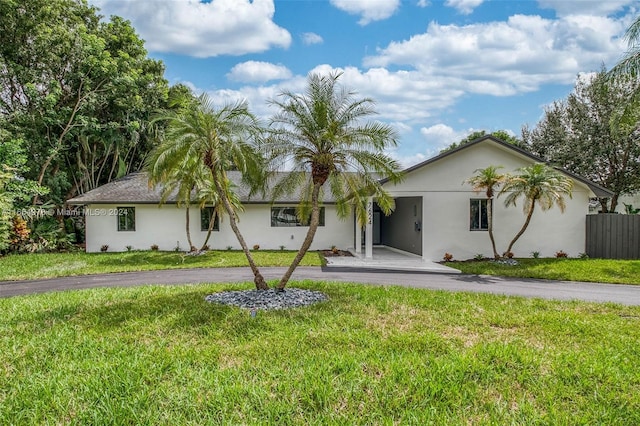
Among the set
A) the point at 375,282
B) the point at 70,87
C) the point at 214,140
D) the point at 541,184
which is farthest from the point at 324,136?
the point at 70,87

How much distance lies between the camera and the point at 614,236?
1705 cm

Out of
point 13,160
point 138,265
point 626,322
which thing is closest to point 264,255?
point 138,265

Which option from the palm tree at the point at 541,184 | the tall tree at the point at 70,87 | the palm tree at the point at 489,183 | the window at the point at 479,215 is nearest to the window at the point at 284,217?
the window at the point at 479,215

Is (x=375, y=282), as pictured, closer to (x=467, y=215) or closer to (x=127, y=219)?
(x=467, y=215)

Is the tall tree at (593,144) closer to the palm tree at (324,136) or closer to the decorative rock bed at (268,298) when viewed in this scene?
the palm tree at (324,136)

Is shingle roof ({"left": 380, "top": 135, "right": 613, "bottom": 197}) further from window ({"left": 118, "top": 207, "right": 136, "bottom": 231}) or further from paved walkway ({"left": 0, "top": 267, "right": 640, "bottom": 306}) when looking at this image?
window ({"left": 118, "top": 207, "right": 136, "bottom": 231})

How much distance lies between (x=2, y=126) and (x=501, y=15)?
78.5 ft

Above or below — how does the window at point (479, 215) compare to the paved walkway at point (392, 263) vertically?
above

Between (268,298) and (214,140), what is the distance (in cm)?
409

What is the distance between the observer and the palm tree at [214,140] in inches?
360

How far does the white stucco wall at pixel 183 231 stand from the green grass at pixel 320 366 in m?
12.8

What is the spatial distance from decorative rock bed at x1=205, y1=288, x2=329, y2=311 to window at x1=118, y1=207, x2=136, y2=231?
13535 millimetres

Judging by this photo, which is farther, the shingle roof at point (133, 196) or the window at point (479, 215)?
the shingle roof at point (133, 196)

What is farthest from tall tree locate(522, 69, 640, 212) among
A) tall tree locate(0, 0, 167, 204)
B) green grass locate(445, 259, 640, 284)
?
tall tree locate(0, 0, 167, 204)
